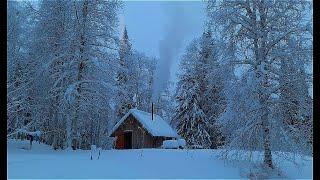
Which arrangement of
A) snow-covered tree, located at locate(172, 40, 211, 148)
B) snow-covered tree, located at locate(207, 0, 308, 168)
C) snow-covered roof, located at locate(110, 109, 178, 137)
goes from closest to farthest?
1. snow-covered tree, located at locate(207, 0, 308, 168)
2. snow-covered roof, located at locate(110, 109, 178, 137)
3. snow-covered tree, located at locate(172, 40, 211, 148)

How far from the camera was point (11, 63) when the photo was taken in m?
24.9

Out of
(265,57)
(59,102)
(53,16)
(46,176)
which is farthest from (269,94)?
(53,16)

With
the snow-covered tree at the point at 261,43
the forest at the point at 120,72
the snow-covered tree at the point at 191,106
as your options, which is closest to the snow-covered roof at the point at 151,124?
the snow-covered tree at the point at 191,106

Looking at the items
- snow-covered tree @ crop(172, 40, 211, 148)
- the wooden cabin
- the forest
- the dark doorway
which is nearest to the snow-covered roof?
the wooden cabin

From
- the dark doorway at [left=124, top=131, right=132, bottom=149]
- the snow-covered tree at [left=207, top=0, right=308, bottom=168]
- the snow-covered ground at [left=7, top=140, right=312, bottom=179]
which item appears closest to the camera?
the snow-covered ground at [left=7, top=140, right=312, bottom=179]

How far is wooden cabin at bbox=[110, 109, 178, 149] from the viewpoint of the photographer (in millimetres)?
44594

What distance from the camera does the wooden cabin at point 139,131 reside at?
4459 cm

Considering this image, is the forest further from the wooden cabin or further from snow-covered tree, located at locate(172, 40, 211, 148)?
snow-covered tree, located at locate(172, 40, 211, 148)

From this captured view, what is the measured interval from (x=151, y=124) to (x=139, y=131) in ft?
4.86

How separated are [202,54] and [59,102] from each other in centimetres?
2557

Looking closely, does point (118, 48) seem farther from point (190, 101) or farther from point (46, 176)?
point (190, 101)

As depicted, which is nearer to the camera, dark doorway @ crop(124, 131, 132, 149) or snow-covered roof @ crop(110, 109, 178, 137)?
snow-covered roof @ crop(110, 109, 178, 137)

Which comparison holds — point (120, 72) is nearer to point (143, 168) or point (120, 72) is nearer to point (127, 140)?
point (143, 168)
